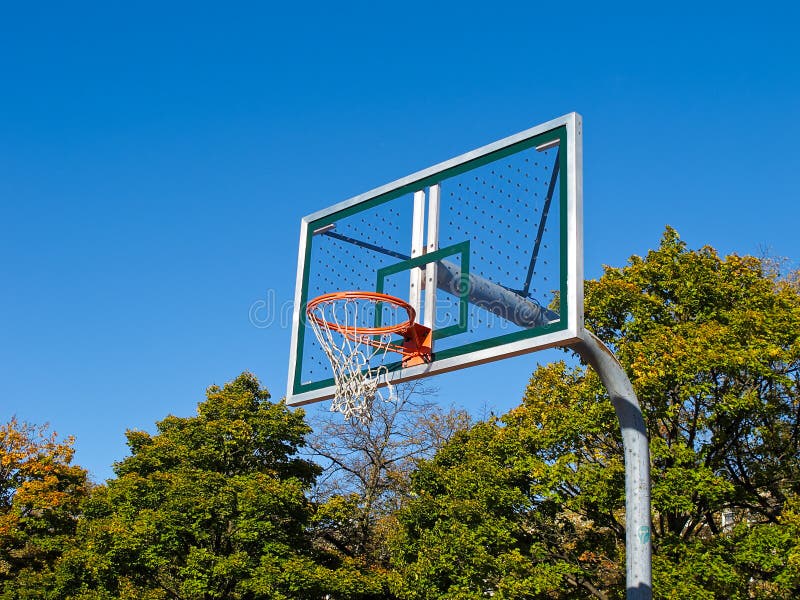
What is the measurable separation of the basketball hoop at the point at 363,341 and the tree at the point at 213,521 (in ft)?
32.9

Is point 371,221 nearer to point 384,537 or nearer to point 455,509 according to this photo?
point 455,509

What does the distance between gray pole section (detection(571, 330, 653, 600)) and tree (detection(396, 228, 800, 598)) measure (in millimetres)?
6776

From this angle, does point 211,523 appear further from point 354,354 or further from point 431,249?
point 431,249

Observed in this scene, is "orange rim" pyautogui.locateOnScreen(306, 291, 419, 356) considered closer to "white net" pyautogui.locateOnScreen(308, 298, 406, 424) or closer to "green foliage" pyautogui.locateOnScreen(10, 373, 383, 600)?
"white net" pyautogui.locateOnScreen(308, 298, 406, 424)

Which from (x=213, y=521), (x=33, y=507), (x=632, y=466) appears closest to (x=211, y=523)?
(x=213, y=521)

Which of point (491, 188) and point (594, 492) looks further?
point (594, 492)

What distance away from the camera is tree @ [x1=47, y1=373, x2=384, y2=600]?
17531 mm

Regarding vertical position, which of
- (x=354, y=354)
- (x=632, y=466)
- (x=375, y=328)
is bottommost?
(x=632, y=466)

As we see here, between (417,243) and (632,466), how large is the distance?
9.06 ft

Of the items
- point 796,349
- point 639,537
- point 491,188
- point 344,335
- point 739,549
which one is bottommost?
point 639,537

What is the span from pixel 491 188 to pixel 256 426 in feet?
43.5

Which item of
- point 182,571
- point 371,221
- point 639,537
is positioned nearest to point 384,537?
point 182,571

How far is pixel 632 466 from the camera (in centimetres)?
673

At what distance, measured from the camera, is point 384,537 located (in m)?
20.9
